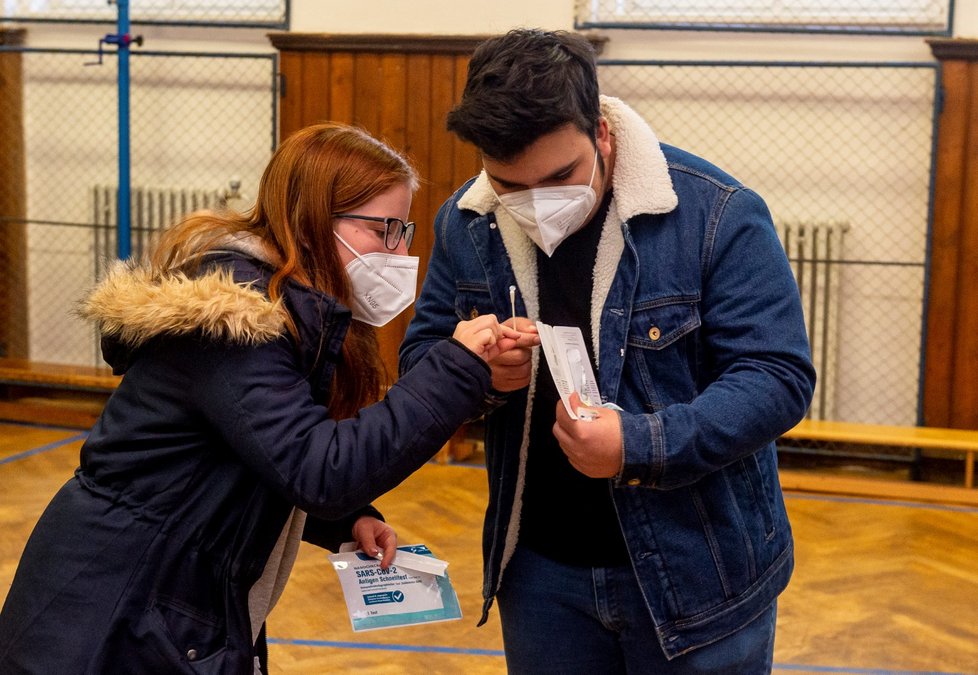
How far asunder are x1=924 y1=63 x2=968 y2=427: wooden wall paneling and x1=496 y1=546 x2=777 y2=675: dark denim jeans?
4.59m

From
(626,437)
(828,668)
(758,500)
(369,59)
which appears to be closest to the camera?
(626,437)

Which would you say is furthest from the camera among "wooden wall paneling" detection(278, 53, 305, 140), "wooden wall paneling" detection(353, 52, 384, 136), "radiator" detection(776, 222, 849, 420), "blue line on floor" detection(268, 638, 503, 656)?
"wooden wall paneling" detection(278, 53, 305, 140)

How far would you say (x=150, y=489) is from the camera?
1512 mm

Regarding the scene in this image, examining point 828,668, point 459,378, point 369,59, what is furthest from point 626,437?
point 369,59

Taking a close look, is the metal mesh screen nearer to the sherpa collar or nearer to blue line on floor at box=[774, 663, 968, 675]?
blue line on floor at box=[774, 663, 968, 675]

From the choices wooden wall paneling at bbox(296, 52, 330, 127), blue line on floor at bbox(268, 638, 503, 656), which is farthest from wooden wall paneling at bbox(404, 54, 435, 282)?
blue line on floor at bbox(268, 638, 503, 656)

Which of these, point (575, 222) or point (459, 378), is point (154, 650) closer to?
point (459, 378)

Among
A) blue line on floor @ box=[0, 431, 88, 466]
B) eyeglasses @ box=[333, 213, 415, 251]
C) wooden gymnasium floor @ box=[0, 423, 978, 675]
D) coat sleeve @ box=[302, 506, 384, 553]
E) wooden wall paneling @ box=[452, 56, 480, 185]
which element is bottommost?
blue line on floor @ box=[0, 431, 88, 466]

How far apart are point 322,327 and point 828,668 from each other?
250 cm

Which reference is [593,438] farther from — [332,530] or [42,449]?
[42,449]

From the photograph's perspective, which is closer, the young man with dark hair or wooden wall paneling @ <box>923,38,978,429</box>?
the young man with dark hair

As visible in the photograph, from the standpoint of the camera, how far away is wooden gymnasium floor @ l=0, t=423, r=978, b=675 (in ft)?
11.5

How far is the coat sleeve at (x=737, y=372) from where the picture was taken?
145cm

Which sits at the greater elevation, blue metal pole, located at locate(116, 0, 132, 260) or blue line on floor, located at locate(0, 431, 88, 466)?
blue metal pole, located at locate(116, 0, 132, 260)
